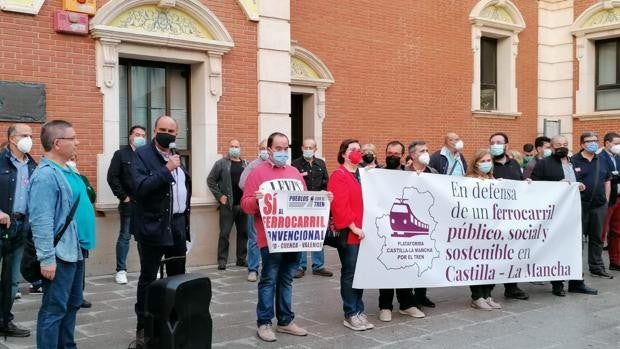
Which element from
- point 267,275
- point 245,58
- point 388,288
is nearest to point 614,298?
point 388,288

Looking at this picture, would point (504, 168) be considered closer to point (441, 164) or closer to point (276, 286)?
point (441, 164)

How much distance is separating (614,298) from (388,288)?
3.17m

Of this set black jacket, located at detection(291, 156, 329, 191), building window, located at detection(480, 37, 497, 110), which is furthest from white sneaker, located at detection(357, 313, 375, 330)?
building window, located at detection(480, 37, 497, 110)

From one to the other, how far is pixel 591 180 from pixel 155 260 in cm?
622

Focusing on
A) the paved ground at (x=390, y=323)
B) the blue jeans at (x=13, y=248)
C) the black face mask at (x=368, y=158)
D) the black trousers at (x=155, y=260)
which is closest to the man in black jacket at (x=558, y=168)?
the paved ground at (x=390, y=323)

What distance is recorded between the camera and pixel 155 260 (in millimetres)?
5730

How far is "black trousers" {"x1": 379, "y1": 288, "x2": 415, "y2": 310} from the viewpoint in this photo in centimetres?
708

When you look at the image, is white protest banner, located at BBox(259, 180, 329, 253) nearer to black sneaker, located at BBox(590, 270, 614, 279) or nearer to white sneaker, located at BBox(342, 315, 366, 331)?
white sneaker, located at BBox(342, 315, 366, 331)

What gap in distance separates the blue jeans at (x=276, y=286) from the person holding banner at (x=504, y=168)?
10.2ft


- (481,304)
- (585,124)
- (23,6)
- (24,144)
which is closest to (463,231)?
(481,304)

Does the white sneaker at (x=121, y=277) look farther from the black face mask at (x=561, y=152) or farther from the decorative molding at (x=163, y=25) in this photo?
the black face mask at (x=561, y=152)

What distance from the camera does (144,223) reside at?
222 inches

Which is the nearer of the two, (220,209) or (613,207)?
(220,209)

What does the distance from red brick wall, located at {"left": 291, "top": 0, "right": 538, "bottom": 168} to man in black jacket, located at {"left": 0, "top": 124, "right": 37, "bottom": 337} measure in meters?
6.89
